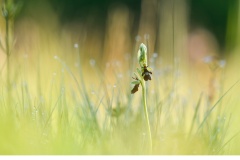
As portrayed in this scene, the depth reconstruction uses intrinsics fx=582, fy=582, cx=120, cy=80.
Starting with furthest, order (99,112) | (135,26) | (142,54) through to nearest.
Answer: (135,26) < (99,112) < (142,54)

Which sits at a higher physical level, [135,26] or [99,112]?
[135,26]

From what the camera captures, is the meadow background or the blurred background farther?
the blurred background

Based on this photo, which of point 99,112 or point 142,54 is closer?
point 142,54

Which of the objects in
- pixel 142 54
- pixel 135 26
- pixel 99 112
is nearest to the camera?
pixel 142 54

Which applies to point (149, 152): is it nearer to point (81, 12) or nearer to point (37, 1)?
point (37, 1)

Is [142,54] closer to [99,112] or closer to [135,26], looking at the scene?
[99,112]

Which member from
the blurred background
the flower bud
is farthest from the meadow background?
the flower bud

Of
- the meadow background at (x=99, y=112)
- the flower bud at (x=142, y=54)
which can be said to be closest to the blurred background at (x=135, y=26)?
the meadow background at (x=99, y=112)

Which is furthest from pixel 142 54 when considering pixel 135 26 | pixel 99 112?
pixel 135 26

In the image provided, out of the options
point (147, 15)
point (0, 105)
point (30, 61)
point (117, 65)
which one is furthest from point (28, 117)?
point (147, 15)

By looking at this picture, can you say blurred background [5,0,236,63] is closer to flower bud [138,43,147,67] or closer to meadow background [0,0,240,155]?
meadow background [0,0,240,155]

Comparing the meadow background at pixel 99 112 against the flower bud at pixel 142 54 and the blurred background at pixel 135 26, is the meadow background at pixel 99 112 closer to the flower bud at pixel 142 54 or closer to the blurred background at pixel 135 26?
the blurred background at pixel 135 26
